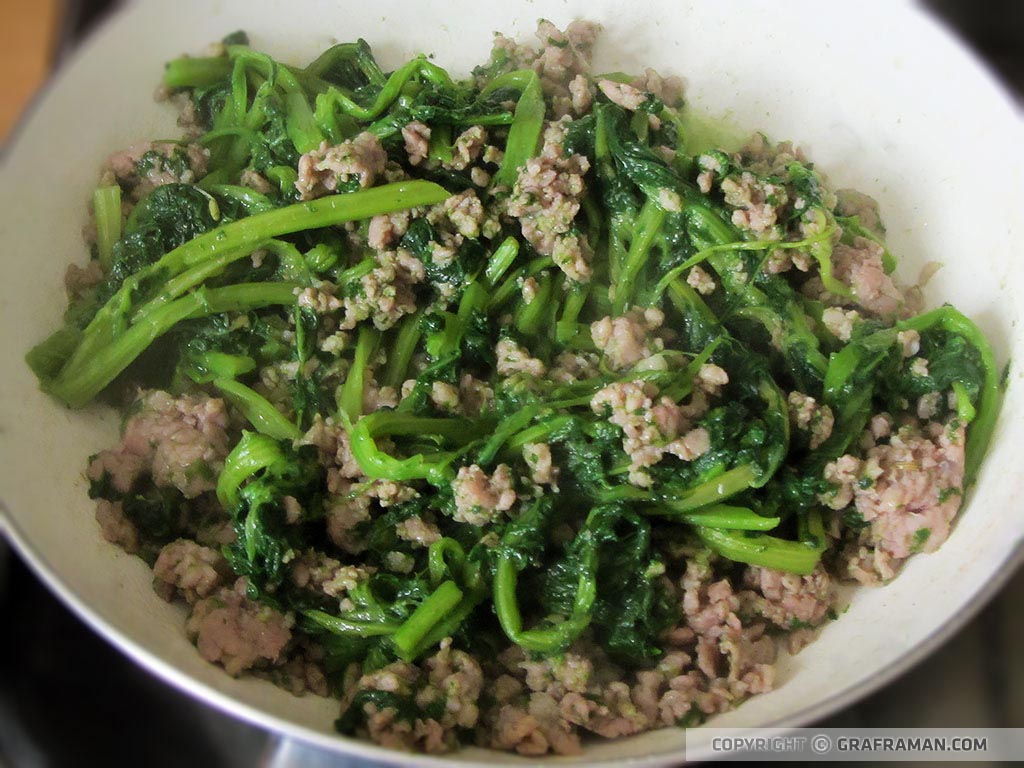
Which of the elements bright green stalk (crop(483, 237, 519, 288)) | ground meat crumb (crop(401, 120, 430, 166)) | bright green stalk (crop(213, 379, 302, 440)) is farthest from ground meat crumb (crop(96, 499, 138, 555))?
ground meat crumb (crop(401, 120, 430, 166))

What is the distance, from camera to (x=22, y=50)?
2104 mm

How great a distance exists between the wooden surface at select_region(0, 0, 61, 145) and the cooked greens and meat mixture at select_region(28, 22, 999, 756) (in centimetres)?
48

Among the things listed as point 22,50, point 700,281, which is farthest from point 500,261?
point 22,50

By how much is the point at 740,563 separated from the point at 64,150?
7.46 feet

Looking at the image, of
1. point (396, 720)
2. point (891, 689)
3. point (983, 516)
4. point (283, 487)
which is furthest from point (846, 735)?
point (283, 487)

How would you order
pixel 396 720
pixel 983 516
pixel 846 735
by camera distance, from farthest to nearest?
pixel 846 735 < pixel 983 516 < pixel 396 720

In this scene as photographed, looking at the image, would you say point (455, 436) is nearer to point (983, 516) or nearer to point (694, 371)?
point (694, 371)

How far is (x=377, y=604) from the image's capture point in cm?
225

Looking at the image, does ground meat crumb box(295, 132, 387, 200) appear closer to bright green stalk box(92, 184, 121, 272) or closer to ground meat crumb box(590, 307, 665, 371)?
bright green stalk box(92, 184, 121, 272)

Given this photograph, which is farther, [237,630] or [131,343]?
[131,343]

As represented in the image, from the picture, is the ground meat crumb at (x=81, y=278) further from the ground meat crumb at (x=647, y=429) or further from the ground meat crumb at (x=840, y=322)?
the ground meat crumb at (x=840, y=322)

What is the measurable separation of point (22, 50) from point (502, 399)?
1.48 m

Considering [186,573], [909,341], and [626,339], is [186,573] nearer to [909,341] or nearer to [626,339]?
[626,339]

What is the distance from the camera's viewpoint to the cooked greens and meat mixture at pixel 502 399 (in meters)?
2.23
